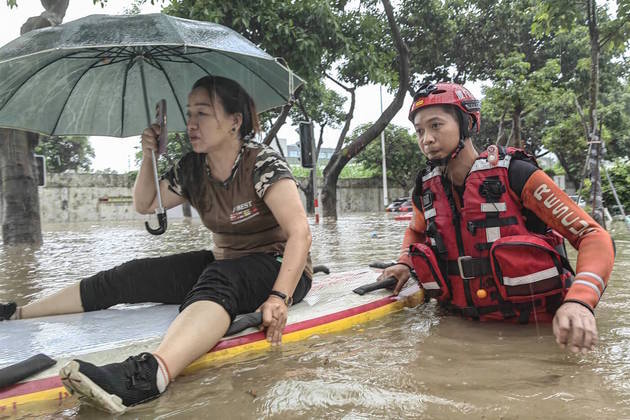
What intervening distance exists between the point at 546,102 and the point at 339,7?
729 centimetres

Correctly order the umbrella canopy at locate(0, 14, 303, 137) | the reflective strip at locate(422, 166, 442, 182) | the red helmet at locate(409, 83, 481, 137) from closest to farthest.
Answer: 1. the umbrella canopy at locate(0, 14, 303, 137)
2. the red helmet at locate(409, 83, 481, 137)
3. the reflective strip at locate(422, 166, 442, 182)

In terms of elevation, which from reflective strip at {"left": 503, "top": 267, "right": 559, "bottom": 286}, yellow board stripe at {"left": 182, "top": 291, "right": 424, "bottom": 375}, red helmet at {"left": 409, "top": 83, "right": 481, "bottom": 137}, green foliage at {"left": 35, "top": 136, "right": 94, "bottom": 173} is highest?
green foliage at {"left": 35, "top": 136, "right": 94, "bottom": 173}

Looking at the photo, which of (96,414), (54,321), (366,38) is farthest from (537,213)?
(366,38)

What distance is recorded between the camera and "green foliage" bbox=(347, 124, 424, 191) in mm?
30156

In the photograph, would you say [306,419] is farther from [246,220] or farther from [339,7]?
[339,7]

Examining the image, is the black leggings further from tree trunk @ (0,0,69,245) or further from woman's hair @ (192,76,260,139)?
tree trunk @ (0,0,69,245)

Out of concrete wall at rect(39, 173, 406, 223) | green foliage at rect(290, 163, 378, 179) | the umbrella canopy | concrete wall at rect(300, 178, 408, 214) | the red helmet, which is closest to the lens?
the umbrella canopy

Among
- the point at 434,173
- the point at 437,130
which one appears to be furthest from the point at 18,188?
the point at 437,130

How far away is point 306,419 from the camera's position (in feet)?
5.19

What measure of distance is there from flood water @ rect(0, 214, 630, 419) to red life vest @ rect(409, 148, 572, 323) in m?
0.16

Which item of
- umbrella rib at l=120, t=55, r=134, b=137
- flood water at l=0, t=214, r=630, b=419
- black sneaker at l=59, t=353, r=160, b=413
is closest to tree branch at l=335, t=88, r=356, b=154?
umbrella rib at l=120, t=55, r=134, b=137

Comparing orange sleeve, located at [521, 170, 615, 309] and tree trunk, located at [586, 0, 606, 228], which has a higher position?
tree trunk, located at [586, 0, 606, 228]

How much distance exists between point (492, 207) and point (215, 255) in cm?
143

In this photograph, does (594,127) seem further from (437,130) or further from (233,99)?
(233,99)
